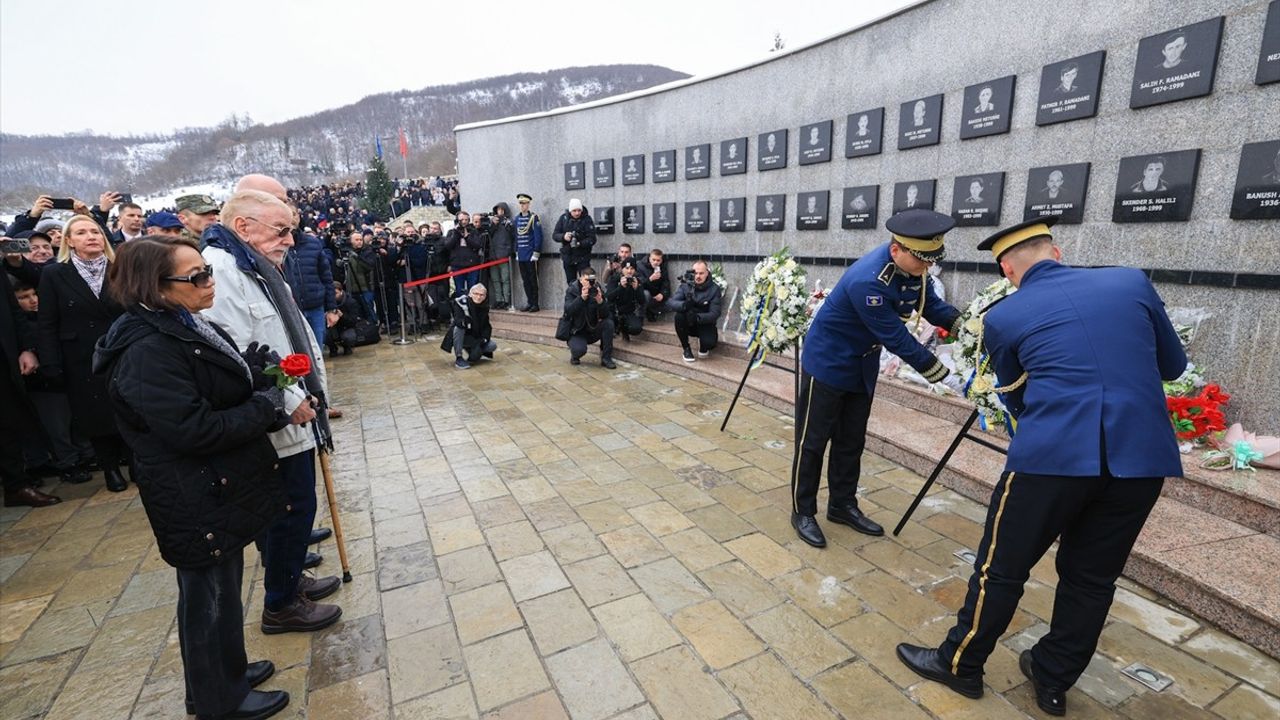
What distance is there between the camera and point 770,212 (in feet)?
25.8

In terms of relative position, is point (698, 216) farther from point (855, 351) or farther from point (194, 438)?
point (194, 438)

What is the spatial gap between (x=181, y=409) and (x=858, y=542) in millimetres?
3381

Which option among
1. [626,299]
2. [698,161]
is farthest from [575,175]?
[626,299]

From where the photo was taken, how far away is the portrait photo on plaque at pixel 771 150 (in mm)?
7668

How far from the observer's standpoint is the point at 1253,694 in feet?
7.72

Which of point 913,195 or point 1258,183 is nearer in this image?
point 1258,183

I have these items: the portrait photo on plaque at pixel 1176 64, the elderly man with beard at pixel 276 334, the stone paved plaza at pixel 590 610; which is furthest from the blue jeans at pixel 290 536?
the portrait photo on plaque at pixel 1176 64

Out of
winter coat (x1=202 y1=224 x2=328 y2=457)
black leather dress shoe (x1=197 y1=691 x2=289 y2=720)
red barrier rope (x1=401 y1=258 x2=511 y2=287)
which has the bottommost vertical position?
black leather dress shoe (x1=197 y1=691 x2=289 y2=720)

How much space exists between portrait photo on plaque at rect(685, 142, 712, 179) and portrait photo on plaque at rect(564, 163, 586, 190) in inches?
95.4

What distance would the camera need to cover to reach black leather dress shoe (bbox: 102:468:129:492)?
14.9ft

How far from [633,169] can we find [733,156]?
2.09 meters

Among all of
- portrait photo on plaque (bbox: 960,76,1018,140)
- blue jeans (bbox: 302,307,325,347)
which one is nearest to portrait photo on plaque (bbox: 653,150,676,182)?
portrait photo on plaque (bbox: 960,76,1018,140)

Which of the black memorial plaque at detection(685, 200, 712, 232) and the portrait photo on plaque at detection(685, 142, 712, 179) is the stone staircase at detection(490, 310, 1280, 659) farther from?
the portrait photo on plaque at detection(685, 142, 712, 179)

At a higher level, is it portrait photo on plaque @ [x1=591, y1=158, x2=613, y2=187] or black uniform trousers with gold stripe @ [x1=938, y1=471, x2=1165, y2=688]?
portrait photo on plaque @ [x1=591, y1=158, x2=613, y2=187]
